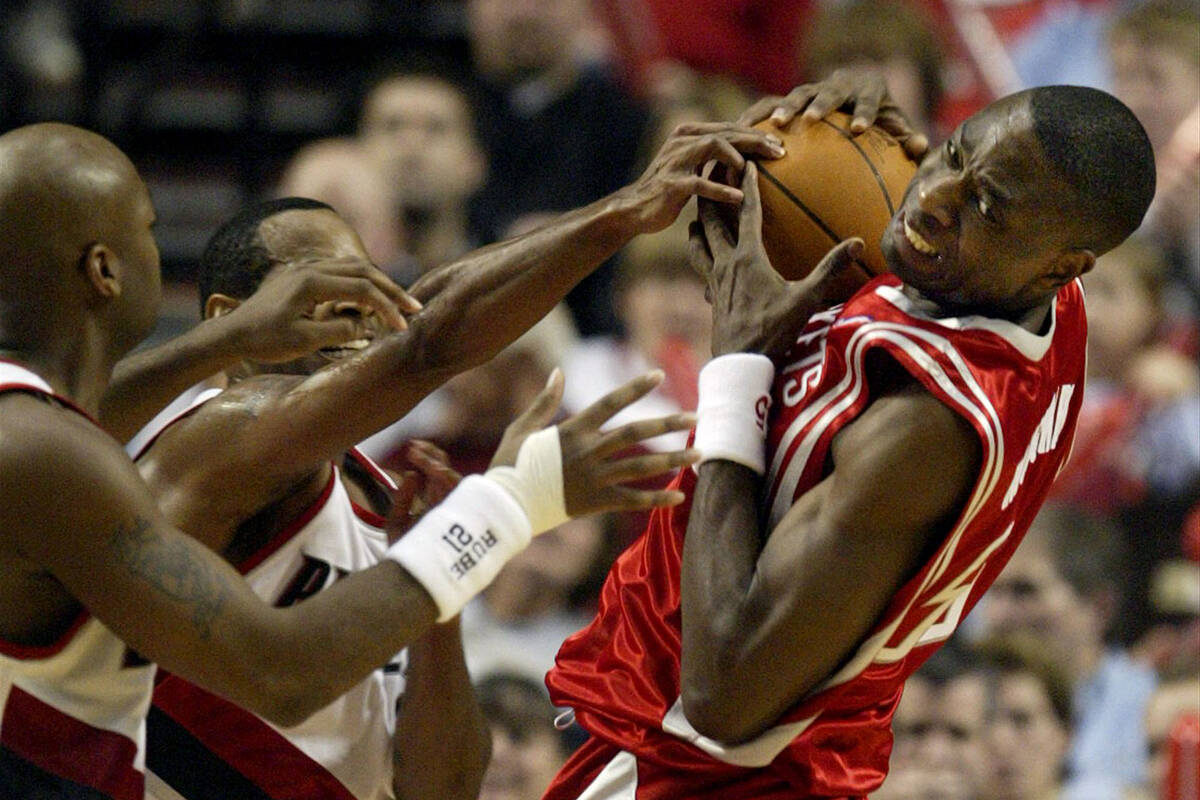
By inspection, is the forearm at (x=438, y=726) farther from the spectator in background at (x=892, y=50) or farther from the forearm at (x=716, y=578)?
the spectator in background at (x=892, y=50)

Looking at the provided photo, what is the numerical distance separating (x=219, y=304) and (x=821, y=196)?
1.33 m

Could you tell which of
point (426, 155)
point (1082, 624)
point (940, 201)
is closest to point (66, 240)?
point (940, 201)

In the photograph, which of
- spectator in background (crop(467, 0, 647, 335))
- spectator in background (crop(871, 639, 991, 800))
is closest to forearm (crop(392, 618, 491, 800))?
spectator in background (crop(871, 639, 991, 800))

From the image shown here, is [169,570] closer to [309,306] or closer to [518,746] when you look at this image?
[309,306]

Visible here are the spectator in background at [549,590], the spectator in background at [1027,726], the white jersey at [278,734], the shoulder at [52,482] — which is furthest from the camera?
the spectator in background at [549,590]

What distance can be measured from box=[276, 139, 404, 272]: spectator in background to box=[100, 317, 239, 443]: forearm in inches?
126

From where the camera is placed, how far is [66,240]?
276 centimetres

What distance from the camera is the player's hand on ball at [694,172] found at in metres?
2.92

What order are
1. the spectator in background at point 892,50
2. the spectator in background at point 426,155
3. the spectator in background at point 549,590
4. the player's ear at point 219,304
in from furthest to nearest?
the spectator in background at point 426,155, the spectator in background at point 892,50, the spectator in background at point 549,590, the player's ear at point 219,304

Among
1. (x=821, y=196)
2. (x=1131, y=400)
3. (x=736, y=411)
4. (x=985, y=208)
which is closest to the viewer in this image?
(x=985, y=208)

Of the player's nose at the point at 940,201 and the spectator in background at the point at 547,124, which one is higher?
the player's nose at the point at 940,201

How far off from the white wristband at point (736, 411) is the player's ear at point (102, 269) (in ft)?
3.13

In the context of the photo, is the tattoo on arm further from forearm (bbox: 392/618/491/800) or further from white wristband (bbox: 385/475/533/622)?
forearm (bbox: 392/618/491/800)

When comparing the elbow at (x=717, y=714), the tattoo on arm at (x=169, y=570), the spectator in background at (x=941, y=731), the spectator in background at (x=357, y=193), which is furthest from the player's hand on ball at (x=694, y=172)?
the spectator in background at (x=357, y=193)
